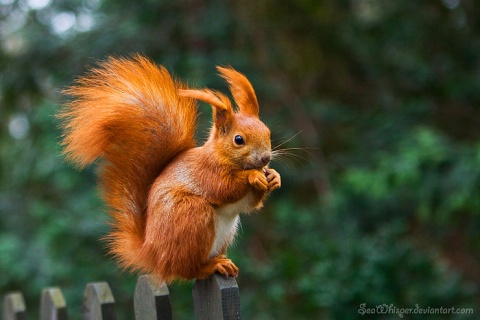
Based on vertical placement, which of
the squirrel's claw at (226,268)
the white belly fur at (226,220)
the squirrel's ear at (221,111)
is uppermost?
the squirrel's ear at (221,111)

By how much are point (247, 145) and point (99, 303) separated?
1.56 ft

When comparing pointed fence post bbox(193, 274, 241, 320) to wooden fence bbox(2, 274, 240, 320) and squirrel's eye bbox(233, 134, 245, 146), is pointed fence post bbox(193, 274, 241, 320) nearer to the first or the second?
wooden fence bbox(2, 274, 240, 320)

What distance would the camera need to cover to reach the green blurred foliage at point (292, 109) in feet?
11.1

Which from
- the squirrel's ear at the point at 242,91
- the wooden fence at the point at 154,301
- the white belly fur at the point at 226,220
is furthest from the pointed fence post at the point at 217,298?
the squirrel's ear at the point at 242,91

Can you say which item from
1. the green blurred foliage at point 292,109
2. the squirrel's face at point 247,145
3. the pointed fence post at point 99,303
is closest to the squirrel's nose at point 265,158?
the squirrel's face at point 247,145

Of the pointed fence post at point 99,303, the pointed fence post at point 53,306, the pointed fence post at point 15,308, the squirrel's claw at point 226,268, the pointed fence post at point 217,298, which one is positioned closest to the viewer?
the pointed fence post at point 217,298

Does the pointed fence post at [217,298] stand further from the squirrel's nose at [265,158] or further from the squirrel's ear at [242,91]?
the squirrel's ear at [242,91]

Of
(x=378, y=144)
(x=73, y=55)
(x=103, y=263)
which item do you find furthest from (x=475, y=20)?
(x=103, y=263)

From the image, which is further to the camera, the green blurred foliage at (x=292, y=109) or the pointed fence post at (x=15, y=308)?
the green blurred foliage at (x=292, y=109)

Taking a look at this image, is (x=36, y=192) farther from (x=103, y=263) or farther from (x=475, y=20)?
(x=475, y=20)

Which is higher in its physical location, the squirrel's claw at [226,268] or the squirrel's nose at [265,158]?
the squirrel's nose at [265,158]

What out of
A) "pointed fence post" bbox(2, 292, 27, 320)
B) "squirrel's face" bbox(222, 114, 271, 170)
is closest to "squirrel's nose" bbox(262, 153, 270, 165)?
"squirrel's face" bbox(222, 114, 271, 170)

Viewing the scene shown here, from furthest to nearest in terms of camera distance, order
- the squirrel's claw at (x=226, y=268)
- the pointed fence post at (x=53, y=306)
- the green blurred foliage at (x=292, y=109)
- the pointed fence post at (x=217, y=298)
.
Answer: the green blurred foliage at (x=292, y=109), the pointed fence post at (x=53, y=306), the squirrel's claw at (x=226, y=268), the pointed fence post at (x=217, y=298)

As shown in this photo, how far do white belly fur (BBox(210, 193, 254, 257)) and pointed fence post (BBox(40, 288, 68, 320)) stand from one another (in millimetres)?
470
